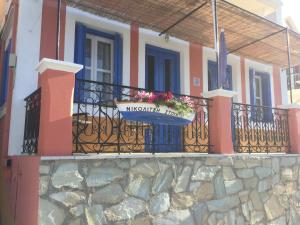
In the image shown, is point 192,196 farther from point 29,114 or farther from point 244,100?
point 244,100

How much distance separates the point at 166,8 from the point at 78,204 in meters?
4.29

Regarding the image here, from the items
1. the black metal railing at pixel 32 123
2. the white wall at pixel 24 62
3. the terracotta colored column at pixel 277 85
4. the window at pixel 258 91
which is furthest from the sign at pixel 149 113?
the terracotta colored column at pixel 277 85

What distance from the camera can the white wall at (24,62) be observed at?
5414mm

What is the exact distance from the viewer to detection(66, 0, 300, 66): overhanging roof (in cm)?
635

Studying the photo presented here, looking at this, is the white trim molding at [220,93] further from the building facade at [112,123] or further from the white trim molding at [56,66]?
the white trim molding at [56,66]

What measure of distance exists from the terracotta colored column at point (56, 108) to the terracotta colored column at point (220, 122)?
Answer: 2630 millimetres

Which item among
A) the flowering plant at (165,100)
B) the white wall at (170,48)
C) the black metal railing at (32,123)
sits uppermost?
the white wall at (170,48)

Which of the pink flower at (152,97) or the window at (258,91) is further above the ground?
the window at (258,91)

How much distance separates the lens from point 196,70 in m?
8.27

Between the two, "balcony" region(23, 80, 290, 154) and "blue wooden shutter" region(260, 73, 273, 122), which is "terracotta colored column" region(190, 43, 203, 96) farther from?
"blue wooden shutter" region(260, 73, 273, 122)

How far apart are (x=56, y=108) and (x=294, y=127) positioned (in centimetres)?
552

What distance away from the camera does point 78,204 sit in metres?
3.87

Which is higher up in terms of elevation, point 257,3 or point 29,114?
point 257,3

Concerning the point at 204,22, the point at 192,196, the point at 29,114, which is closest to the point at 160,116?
the point at 192,196
